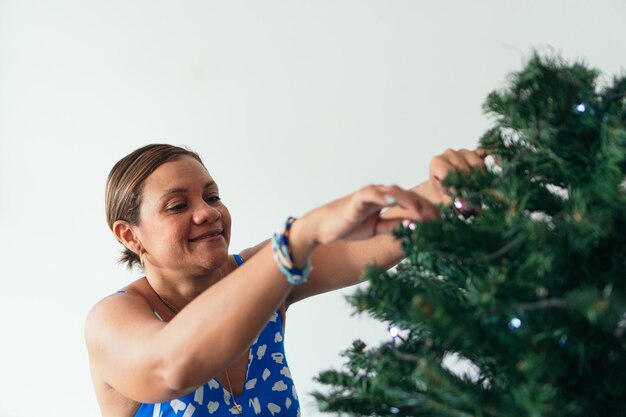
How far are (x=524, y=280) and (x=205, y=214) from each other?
0.80 m

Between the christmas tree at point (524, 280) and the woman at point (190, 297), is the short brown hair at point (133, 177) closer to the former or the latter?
the woman at point (190, 297)

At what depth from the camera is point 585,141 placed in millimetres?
619

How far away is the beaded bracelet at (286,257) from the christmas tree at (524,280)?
0.39ft

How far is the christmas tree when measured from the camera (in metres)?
0.53

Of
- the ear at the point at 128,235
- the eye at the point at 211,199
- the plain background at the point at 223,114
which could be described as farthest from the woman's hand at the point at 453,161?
the plain background at the point at 223,114

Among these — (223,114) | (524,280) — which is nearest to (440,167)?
(524,280)

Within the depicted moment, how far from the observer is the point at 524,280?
0.56 meters

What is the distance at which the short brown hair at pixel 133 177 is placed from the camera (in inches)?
53.7

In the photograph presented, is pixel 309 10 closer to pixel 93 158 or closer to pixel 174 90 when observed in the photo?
pixel 174 90

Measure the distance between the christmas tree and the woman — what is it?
13 cm

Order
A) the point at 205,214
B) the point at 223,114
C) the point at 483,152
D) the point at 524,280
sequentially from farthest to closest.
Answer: the point at 223,114
the point at 205,214
the point at 483,152
the point at 524,280

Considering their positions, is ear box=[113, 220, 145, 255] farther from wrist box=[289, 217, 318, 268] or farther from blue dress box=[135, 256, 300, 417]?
wrist box=[289, 217, 318, 268]

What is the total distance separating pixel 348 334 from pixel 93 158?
1.14 metres

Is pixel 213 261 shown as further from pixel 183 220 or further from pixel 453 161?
pixel 453 161
